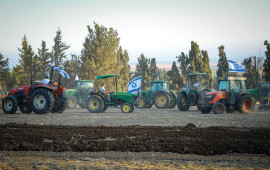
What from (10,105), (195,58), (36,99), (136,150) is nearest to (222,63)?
(195,58)

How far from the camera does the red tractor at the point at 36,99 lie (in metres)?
13.4

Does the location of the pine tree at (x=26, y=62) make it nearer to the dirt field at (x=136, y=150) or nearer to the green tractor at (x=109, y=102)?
the green tractor at (x=109, y=102)

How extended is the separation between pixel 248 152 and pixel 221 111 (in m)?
9.98

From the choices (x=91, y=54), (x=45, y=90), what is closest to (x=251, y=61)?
(x=91, y=54)

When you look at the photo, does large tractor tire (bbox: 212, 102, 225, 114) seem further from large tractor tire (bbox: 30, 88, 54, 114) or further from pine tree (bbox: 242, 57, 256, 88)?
pine tree (bbox: 242, 57, 256, 88)

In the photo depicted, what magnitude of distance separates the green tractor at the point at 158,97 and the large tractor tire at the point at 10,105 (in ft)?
30.2

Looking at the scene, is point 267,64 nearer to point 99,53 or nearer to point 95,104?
point 99,53

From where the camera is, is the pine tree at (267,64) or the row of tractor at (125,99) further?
the pine tree at (267,64)

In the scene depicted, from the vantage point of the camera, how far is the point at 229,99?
15328mm

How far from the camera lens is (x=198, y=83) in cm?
1756

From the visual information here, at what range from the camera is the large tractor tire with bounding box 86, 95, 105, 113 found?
16.0m

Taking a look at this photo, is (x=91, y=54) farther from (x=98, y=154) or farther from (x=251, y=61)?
→ (x=98, y=154)

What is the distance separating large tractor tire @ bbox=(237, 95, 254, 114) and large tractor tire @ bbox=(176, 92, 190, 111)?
11.1ft

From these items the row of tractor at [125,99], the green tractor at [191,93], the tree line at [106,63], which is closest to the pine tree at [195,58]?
the tree line at [106,63]
